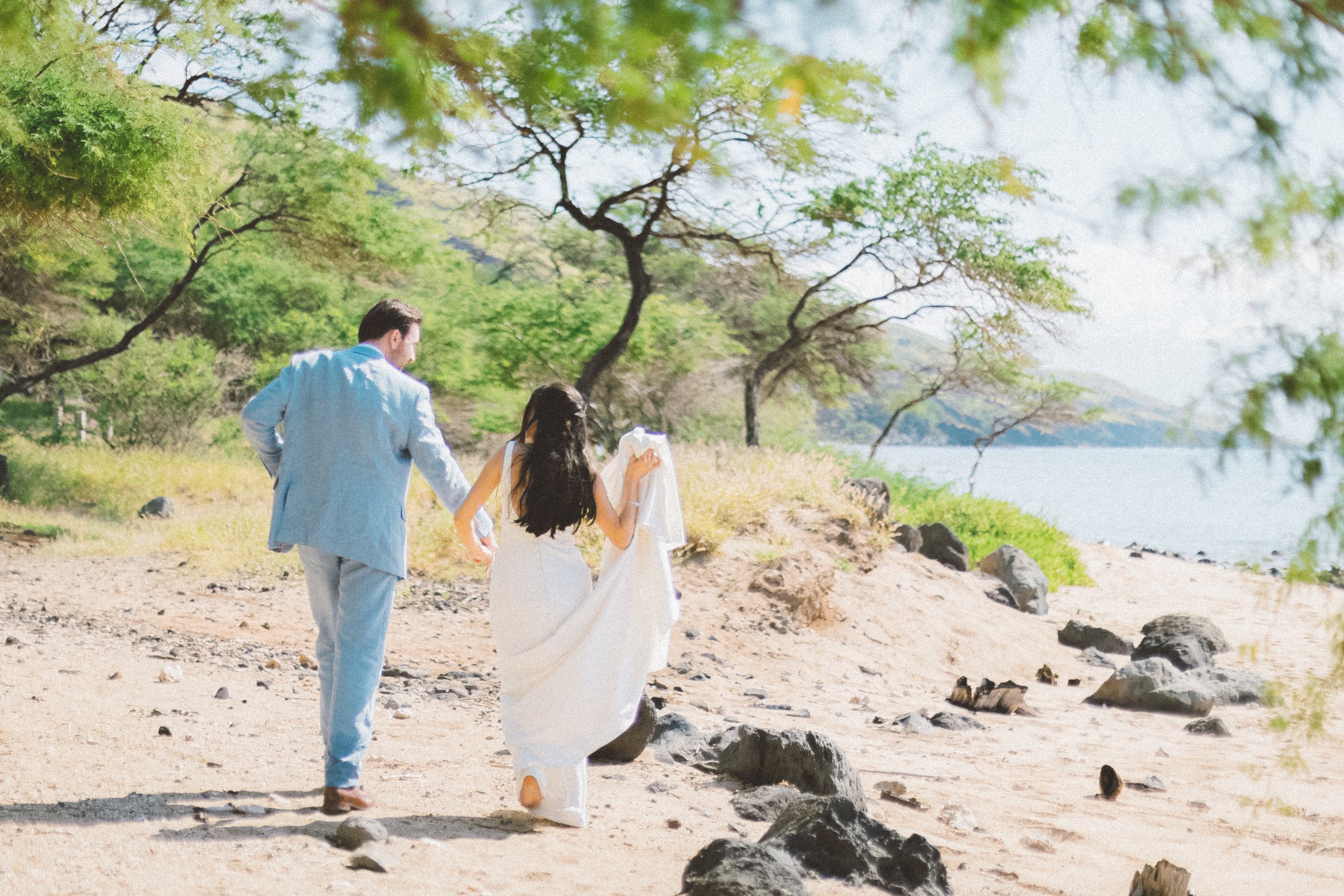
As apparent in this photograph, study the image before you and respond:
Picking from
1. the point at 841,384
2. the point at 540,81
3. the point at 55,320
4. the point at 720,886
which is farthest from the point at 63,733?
the point at 841,384

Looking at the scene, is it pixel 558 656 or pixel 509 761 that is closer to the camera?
pixel 558 656

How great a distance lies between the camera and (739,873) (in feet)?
11.3

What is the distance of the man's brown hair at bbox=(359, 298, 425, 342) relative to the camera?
4.27 metres

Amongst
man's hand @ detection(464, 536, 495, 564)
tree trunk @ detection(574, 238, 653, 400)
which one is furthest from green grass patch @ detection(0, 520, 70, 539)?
man's hand @ detection(464, 536, 495, 564)

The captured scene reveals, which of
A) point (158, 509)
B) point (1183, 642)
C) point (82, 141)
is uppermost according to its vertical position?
point (82, 141)

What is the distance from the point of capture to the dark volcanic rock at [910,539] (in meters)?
14.2

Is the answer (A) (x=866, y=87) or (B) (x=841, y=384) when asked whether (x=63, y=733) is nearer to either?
(A) (x=866, y=87)

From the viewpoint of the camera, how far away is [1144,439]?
173875mm

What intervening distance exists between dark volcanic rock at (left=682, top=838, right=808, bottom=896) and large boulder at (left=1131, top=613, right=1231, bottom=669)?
8.50 meters

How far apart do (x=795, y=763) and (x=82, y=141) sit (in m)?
8.96

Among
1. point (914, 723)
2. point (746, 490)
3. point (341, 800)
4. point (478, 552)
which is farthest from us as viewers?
point (746, 490)

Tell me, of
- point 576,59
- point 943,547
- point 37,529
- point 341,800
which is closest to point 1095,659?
point 943,547

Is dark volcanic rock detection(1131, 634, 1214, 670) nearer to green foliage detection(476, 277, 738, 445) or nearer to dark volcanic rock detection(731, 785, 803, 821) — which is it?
dark volcanic rock detection(731, 785, 803, 821)

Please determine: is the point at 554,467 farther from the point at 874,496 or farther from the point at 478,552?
the point at 874,496
